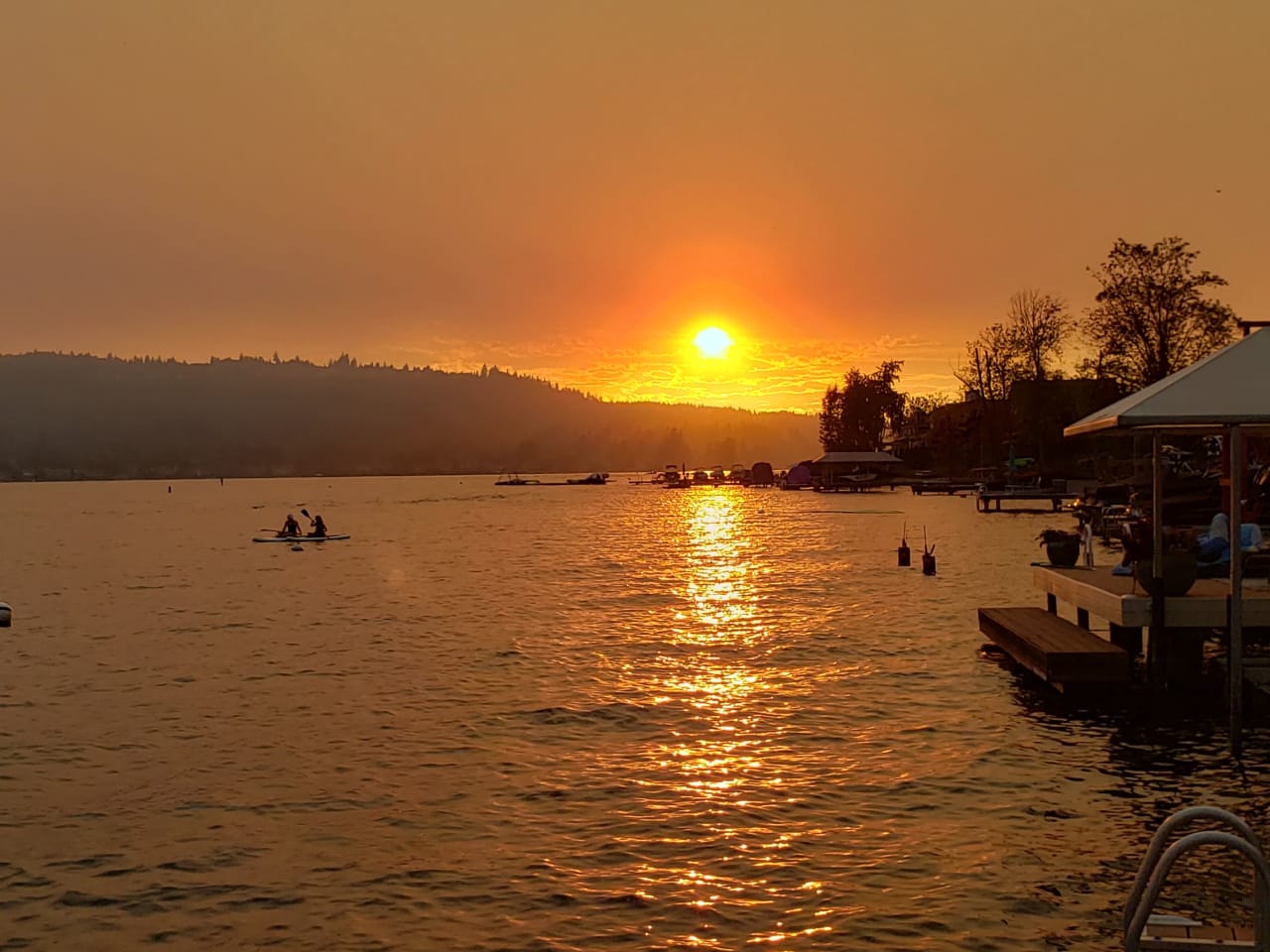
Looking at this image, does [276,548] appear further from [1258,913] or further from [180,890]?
[1258,913]

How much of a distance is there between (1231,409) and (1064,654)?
521cm

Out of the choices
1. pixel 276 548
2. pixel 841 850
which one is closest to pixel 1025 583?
pixel 841 850

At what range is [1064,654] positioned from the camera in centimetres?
1719

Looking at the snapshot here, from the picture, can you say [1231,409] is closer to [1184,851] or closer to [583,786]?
[1184,851]

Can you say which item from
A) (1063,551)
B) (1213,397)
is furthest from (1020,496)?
(1213,397)

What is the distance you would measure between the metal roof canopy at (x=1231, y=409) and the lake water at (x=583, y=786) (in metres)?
1.50

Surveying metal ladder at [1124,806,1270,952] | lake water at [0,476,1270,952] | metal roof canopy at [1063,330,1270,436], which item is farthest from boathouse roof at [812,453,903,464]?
metal ladder at [1124,806,1270,952]

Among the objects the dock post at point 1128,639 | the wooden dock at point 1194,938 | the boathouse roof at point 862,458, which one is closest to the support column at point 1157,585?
the dock post at point 1128,639

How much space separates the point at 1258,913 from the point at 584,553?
55.5 meters

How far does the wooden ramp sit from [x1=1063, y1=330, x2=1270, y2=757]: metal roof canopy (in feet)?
7.58

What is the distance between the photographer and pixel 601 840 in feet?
38.7

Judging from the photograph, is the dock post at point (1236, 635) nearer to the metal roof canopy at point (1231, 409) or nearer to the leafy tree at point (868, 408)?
the metal roof canopy at point (1231, 409)

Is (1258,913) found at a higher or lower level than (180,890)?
higher

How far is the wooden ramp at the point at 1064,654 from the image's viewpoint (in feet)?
55.7
